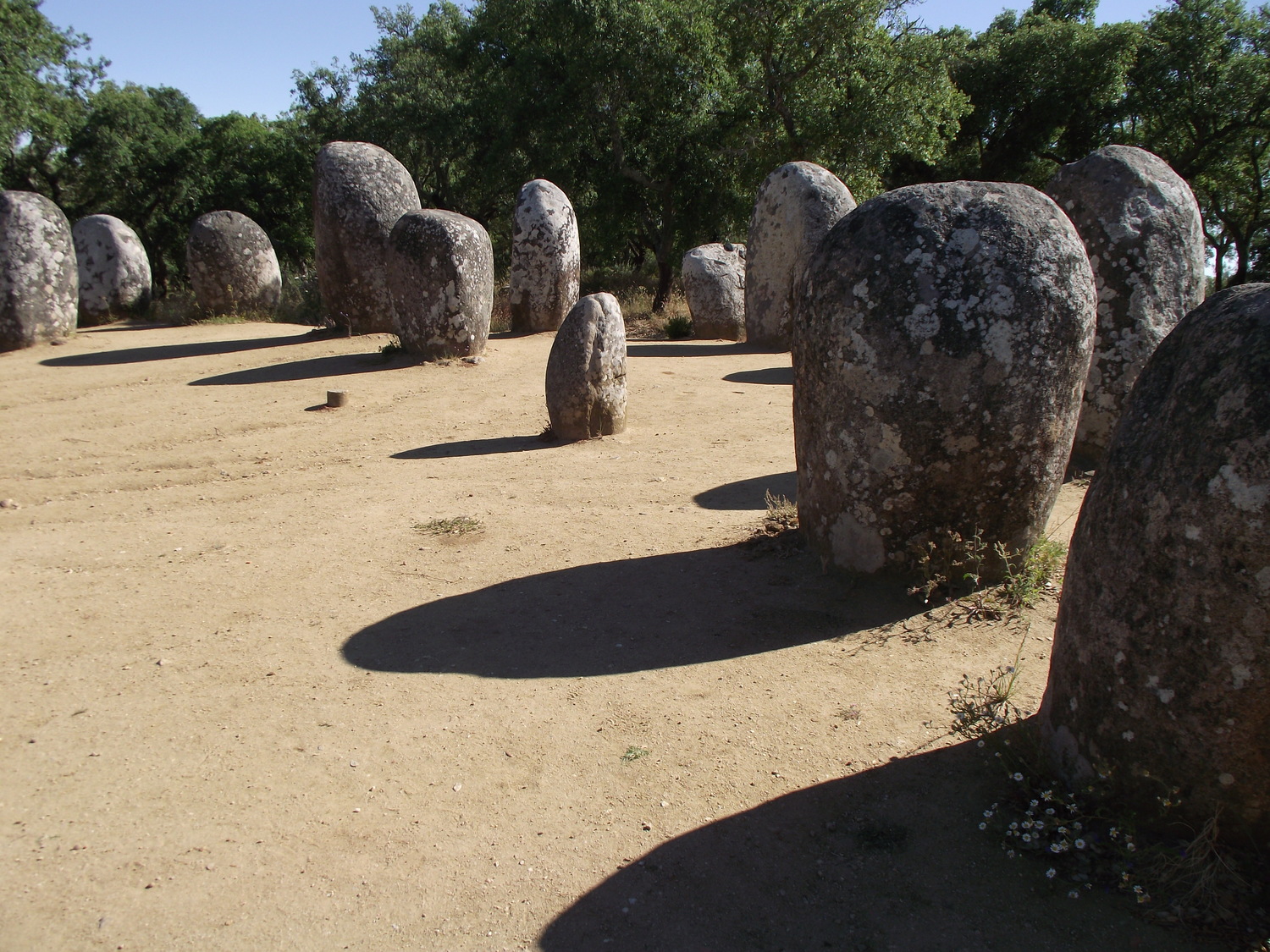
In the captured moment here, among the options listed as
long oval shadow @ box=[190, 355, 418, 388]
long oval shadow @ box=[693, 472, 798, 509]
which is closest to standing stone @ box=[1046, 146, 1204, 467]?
long oval shadow @ box=[693, 472, 798, 509]

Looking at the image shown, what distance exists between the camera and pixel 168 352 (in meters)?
12.1

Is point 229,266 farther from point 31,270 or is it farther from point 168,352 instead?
point 168,352

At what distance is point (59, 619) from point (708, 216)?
15.1 m

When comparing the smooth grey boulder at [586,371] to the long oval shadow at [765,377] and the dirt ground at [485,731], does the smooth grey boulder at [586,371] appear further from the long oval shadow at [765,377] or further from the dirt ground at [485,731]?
the long oval shadow at [765,377]

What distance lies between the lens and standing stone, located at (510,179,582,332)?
12.9m

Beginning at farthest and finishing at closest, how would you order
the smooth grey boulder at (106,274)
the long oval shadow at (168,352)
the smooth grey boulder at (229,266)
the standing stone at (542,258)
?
the smooth grey boulder at (106,274) → the smooth grey boulder at (229,266) → the standing stone at (542,258) → the long oval shadow at (168,352)

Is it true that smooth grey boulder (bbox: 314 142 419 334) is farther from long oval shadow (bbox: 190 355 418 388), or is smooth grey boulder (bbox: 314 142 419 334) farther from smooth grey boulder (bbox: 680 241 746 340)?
smooth grey boulder (bbox: 680 241 746 340)

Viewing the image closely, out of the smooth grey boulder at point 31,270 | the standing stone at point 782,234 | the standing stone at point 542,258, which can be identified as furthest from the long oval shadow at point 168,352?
the standing stone at point 782,234

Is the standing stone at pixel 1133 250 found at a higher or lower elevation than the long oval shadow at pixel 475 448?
higher

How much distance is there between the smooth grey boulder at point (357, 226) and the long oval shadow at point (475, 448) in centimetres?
527

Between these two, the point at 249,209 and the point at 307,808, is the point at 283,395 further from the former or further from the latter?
the point at 249,209

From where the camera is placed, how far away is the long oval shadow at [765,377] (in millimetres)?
10039

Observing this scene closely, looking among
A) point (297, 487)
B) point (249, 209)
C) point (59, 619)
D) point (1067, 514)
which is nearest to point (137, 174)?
point (249, 209)

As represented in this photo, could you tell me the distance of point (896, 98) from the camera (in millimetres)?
15391
